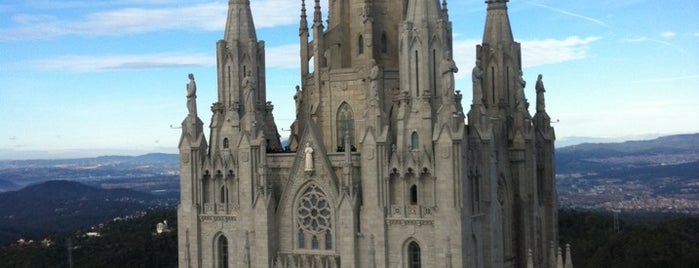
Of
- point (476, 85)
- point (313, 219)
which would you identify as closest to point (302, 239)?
point (313, 219)

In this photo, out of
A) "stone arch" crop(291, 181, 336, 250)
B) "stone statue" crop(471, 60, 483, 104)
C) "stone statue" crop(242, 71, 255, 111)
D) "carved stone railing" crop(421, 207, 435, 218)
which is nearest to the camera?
"carved stone railing" crop(421, 207, 435, 218)

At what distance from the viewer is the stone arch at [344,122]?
49469 mm

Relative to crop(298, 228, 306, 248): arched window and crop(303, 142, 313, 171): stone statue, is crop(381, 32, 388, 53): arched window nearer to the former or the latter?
crop(303, 142, 313, 171): stone statue

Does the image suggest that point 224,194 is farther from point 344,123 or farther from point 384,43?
point 384,43

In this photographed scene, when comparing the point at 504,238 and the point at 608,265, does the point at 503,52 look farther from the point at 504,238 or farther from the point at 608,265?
the point at 608,265

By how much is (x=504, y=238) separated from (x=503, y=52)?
34.1 feet

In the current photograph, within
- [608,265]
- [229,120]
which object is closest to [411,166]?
[229,120]

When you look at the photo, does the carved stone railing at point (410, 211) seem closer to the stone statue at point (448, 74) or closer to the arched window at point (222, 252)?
the stone statue at point (448, 74)

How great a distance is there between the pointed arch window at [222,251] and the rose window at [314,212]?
5.04 m

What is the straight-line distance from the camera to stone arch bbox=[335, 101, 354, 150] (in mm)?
49469

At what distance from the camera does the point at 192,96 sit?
168ft

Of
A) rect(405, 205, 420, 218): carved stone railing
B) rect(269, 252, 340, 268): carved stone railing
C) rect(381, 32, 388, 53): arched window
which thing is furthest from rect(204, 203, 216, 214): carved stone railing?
rect(381, 32, 388, 53): arched window

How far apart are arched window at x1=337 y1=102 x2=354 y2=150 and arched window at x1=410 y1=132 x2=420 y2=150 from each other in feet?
17.6

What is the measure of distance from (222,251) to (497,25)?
65.4 feet
